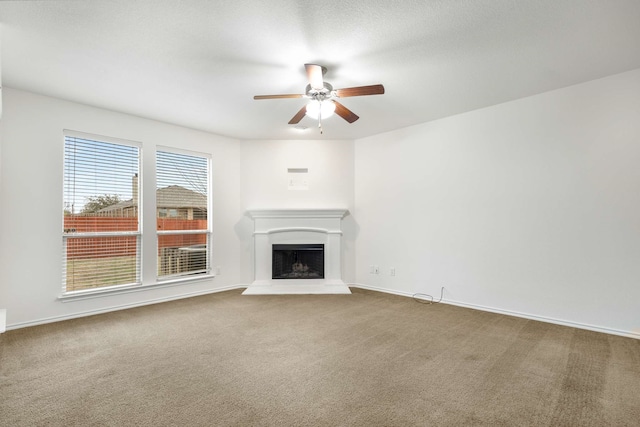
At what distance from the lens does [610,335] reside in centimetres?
307

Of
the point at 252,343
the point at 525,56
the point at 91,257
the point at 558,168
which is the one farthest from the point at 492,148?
the point at 91,257

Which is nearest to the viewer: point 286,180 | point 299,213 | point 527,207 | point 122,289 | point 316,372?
point 316,372

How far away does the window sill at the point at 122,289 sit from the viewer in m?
3.71

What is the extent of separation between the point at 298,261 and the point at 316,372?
3.06 m

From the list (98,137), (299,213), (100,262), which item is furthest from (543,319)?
(98,137)

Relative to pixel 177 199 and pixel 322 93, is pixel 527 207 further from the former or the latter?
pixel 177 199

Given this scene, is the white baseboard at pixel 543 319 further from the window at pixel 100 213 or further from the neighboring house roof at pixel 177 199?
the window at pixel 100 213

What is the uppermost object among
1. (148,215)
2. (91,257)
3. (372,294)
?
(148,215)

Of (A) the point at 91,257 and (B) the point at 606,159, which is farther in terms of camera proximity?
(A) the point at 91,257

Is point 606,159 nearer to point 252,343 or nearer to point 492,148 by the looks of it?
point 492,148

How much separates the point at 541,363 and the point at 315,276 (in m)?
3.34

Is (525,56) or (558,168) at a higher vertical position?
(525,56)

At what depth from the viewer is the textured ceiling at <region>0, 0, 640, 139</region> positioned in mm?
2145

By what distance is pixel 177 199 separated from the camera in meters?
4.77
